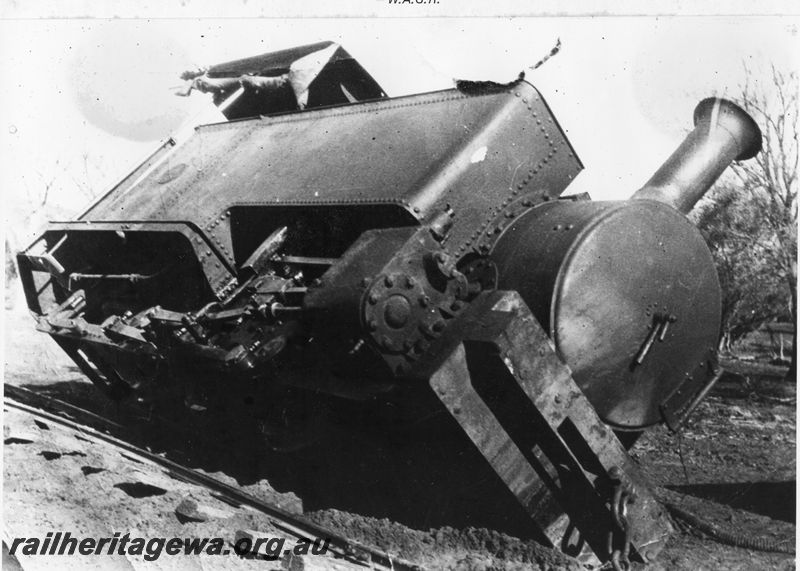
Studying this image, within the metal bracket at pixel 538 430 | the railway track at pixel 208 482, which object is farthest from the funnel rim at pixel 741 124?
the railway track at pixel 208 482

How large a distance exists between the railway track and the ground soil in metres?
0.17

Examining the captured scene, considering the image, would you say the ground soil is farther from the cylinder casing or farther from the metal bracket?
the cylinder casing

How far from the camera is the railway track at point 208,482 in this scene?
393 centimetres

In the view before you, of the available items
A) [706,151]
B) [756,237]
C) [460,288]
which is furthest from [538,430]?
[756,237]

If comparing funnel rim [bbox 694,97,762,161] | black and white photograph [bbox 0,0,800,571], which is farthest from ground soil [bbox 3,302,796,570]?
funnel rim [bbox 694,97,762,161]

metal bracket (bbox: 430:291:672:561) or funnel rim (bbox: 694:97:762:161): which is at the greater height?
funnel rim (bbox: 694:97:762:161)

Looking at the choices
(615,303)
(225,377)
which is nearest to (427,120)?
(615,303)

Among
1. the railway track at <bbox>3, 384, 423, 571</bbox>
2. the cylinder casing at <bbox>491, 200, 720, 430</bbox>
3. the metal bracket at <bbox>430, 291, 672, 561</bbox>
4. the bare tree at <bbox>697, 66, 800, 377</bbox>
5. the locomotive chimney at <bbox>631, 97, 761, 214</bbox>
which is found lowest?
the railway track at <bbox>3, 384, 423, 571</bbox>

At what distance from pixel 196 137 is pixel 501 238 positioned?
13.4ft

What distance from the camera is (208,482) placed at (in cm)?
518

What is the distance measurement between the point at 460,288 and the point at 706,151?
8.65 ft

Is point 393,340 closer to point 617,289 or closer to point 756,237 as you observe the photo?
point 617,289

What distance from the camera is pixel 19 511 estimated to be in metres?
4.38

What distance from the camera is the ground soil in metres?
4.19
